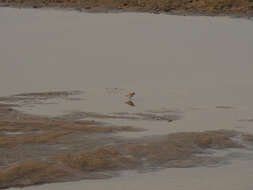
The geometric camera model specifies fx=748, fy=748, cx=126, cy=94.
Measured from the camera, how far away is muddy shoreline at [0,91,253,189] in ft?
23.8

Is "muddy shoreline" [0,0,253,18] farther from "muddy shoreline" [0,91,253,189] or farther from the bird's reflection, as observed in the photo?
"muddy shoreline" [0,91,253,189]

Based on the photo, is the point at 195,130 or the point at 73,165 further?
the point at 195,130

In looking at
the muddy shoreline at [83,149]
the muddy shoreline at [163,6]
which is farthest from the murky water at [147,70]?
the muddy shoreline at [163,6]

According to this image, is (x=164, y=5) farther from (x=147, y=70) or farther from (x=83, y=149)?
(x=83, y=149)

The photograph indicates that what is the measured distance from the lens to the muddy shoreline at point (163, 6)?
23.1 metres

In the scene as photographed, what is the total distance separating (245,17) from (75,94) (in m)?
12.1

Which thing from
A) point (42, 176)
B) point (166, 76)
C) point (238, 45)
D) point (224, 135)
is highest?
point (238, 45)

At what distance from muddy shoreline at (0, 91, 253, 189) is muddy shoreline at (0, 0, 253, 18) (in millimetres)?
14278

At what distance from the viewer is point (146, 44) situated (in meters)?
16.6

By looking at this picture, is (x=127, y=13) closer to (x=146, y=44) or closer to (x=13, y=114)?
(x=146, y=44)

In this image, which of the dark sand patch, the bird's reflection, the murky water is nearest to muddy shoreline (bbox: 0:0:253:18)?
the dark sand patch

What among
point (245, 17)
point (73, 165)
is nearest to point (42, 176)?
point (73, 165)

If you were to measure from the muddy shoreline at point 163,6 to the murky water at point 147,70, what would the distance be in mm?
1120

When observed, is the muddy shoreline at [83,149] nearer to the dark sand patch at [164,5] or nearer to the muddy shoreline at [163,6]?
the muddy shoreline at [163,6]
